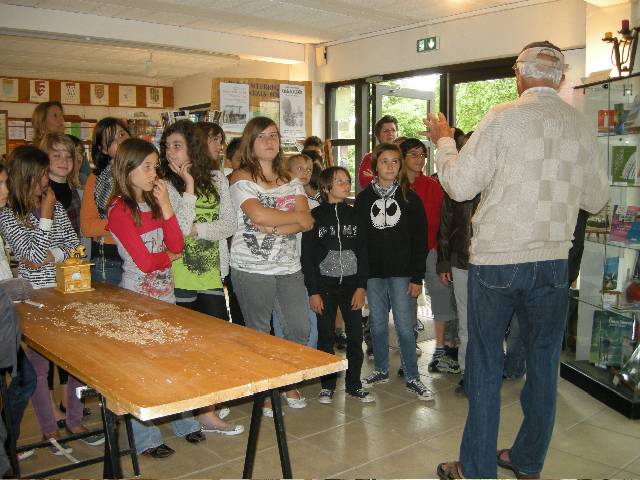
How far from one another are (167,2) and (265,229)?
3.90 m

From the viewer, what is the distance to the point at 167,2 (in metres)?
6.22

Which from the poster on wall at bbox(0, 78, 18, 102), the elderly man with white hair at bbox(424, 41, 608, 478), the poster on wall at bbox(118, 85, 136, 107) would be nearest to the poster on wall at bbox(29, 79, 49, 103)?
the poster on wall at bbox(0, 78, 18, 102)

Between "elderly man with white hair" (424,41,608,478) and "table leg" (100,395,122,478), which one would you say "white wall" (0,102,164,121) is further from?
"table leg" (100,395,122,478)

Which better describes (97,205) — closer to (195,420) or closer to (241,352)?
(195,420)

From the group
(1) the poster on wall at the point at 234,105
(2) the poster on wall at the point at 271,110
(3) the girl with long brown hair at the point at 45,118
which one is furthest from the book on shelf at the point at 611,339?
(2) the poster on wall at the point at 271,110

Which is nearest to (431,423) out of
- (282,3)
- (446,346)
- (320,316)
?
(320,316)

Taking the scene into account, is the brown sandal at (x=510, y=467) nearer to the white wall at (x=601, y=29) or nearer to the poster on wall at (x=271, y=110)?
the white wall at (x=601, y=29)

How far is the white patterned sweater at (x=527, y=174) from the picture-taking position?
2.29 m

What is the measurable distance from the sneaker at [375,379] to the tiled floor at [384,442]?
0.40 ft

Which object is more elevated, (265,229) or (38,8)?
(38,8)

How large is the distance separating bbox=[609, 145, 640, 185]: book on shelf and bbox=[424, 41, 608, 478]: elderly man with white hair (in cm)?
167

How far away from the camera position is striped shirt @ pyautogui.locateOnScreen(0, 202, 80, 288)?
9.57ft

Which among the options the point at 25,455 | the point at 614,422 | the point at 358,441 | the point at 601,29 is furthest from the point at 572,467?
the point at 601,29

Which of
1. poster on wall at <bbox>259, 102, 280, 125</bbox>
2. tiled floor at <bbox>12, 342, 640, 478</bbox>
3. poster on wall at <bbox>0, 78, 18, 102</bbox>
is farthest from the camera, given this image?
poster on wall at <bbox>0, 78, 18, 102</bbox>
